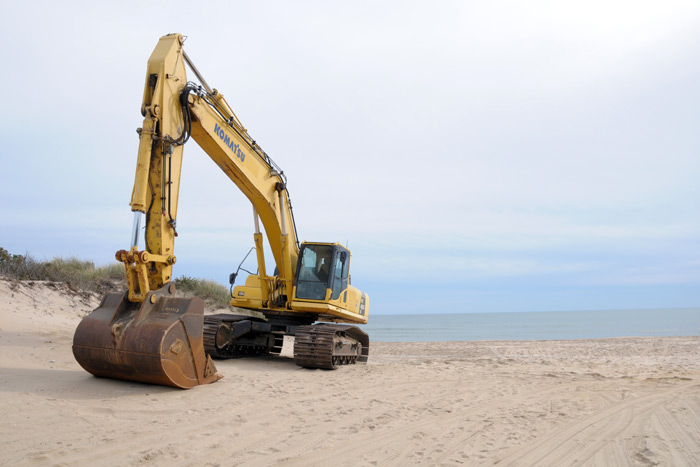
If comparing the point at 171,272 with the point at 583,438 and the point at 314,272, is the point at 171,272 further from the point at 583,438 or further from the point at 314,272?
the point at 583,438

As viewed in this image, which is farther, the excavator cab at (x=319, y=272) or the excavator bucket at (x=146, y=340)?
the excavator cab at (x=319, y=272)

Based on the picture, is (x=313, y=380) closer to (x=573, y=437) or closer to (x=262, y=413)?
(x=262, y=413)

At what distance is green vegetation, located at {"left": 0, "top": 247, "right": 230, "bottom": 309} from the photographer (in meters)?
17.1

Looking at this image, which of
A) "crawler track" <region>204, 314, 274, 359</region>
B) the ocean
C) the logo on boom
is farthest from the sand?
the ocean

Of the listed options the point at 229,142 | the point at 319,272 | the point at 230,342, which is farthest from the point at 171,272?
the point at 319,272

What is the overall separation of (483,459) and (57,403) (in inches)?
187

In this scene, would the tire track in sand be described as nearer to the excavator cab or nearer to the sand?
the sand

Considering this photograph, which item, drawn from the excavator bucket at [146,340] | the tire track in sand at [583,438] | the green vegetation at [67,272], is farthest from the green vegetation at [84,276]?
the tire track in sand at [583,438]

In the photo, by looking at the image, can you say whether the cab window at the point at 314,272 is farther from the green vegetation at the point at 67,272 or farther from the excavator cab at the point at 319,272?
the green vegetation at the point at 67,272

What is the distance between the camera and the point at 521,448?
16.6 ft

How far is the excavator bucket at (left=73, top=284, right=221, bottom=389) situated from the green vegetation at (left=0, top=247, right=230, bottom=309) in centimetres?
1118

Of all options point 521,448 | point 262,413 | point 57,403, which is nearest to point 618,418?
point 521,448

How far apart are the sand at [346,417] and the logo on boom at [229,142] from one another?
13.4ft

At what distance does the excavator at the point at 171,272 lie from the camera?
678cm
